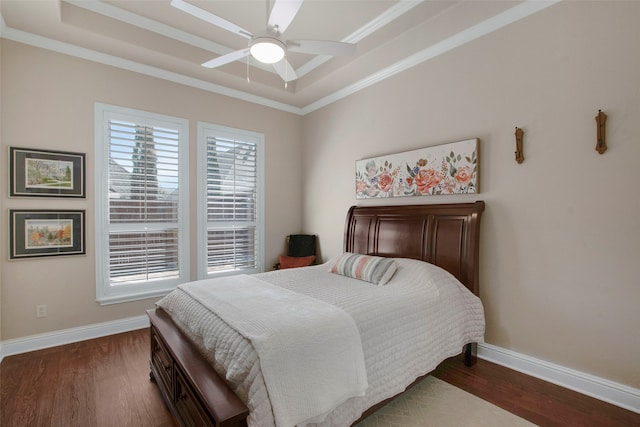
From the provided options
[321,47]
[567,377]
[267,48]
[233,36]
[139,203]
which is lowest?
[567,377]

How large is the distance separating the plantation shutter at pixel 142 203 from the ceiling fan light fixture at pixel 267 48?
1997 mm

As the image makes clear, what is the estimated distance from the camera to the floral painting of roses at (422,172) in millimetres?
2750

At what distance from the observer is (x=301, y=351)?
142 cm

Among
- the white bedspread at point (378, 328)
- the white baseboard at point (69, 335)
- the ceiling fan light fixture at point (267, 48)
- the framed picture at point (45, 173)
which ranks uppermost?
the ceiling fan light fixture at point (267, 48)

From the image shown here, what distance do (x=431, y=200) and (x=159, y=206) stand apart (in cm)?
308

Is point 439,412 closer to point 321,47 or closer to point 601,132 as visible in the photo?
point 601,132

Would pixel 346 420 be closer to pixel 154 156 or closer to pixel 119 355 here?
pixel 119 355

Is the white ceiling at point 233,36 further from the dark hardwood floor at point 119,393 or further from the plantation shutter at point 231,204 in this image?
the dark hardwood floor at point 119,393

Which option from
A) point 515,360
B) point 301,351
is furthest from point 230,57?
point 515,360

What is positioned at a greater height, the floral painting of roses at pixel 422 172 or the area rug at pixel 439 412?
the floral painting of roses at pixel 422 172

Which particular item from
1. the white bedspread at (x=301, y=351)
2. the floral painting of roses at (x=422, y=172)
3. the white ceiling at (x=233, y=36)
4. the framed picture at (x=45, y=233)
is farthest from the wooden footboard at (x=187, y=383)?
the white ceiling at (x=233, y=36)

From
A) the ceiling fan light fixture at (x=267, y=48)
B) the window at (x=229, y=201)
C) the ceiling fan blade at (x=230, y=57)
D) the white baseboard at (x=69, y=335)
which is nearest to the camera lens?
the ceiling fan light fixture at (x=267, y=48)

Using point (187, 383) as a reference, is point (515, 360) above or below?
below

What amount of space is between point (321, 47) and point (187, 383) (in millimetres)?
2402
